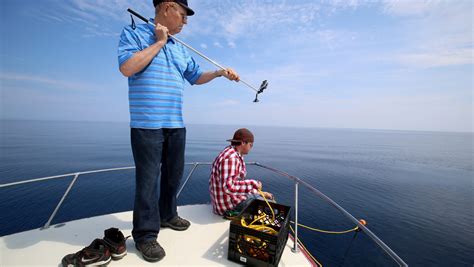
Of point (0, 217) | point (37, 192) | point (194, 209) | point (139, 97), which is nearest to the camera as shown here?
point (139, 97)

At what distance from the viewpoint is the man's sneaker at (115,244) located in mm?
2256

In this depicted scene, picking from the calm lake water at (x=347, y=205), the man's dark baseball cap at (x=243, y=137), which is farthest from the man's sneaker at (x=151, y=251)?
the calm lake water at (x=347, y=205)

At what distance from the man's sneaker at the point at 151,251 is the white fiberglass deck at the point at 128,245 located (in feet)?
0.20

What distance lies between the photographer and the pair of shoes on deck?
2.07 m

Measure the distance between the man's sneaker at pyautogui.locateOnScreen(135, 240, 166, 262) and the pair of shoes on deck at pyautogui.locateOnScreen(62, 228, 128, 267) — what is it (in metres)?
0.21

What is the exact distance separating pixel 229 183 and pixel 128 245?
4.86 feet

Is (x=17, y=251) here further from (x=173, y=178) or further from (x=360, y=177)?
(x=360, y=177)

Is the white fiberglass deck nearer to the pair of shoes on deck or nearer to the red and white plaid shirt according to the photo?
the pair of shoes on deck

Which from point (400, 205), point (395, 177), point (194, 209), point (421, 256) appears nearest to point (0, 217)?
point (194, 209)

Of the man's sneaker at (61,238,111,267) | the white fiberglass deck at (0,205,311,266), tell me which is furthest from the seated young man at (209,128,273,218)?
the man's sneaker at (61,238,111,267)

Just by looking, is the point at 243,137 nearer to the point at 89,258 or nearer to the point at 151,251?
the point at 151,251

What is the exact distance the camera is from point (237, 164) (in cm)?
304

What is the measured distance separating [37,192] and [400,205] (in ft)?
84.8

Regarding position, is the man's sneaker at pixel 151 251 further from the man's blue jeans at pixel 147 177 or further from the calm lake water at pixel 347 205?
the calm lake water at pixel 347 205
